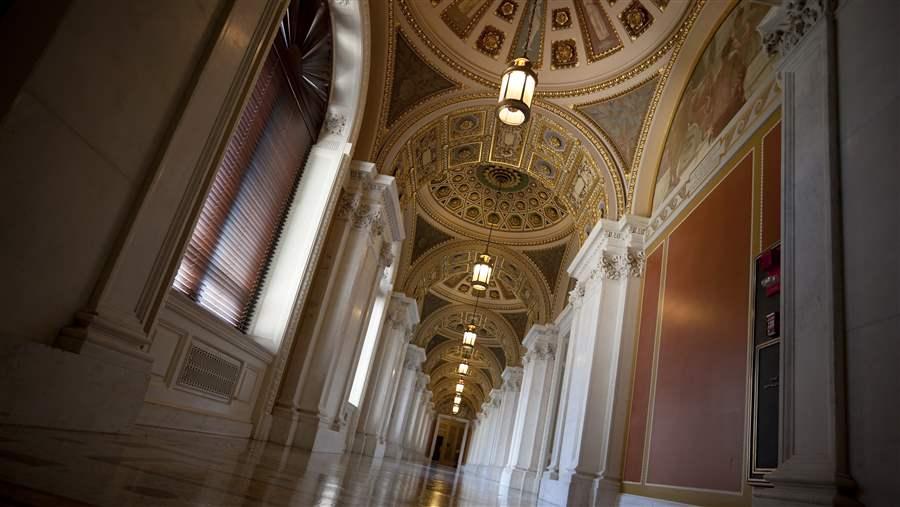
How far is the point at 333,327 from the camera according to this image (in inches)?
353

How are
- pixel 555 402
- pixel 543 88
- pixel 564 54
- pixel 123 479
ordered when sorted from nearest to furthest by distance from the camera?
pixel 123 479
pixel 564 54
pixel 543 88
pixel 555 402

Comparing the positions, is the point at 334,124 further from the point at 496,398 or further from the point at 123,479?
the point at 496,398

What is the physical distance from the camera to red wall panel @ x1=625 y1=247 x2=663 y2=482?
726cm

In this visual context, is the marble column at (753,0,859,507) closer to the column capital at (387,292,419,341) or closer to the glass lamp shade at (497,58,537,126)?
the glass lamp shade at (497,58,537,126)

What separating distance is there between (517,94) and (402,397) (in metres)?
21.9

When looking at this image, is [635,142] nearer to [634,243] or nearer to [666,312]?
[634,243]

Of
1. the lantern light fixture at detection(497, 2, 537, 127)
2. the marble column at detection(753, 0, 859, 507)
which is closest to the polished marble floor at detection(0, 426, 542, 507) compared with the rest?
the marble column at detection(753, 0, 859, 507)

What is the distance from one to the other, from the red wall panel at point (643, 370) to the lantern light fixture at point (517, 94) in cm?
366

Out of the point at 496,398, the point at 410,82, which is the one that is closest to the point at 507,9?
the point at 410,82

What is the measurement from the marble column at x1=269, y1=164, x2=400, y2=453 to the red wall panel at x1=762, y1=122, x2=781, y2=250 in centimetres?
612

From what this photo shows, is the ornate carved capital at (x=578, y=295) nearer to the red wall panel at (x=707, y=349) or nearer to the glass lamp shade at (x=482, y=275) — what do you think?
the glass lamp shade at (x=482, y=275)

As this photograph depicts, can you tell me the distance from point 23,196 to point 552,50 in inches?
358

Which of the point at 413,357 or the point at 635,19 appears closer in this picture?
the point at 635,19

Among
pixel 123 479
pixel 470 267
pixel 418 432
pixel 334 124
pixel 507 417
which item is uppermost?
pixel 470 267
